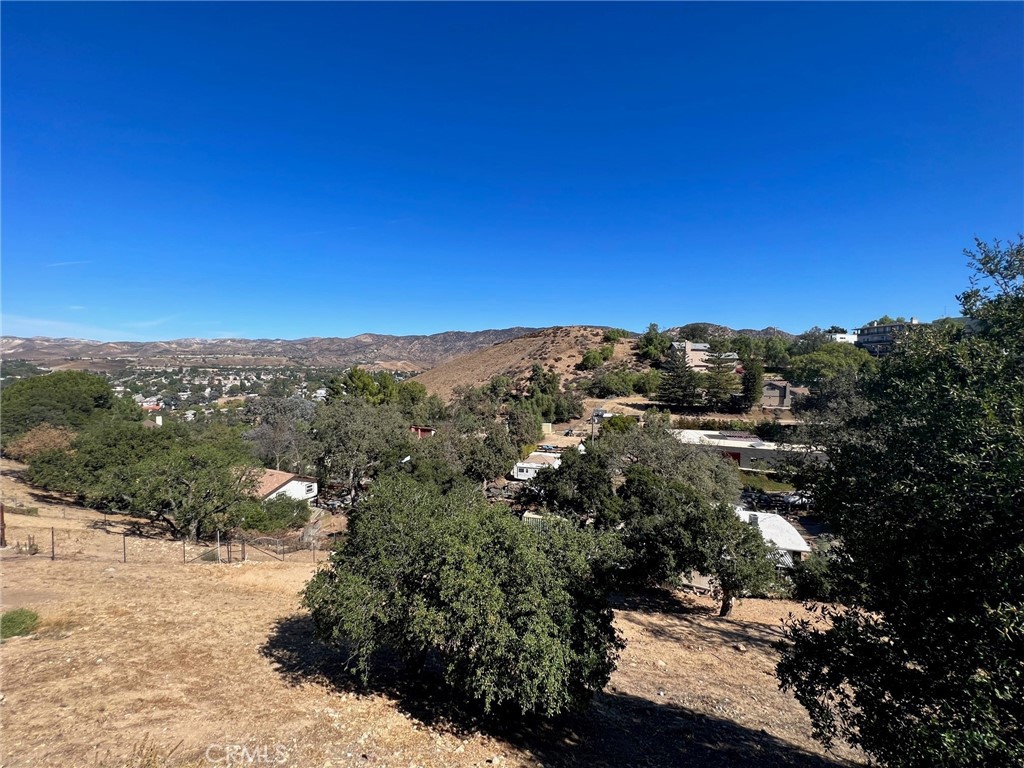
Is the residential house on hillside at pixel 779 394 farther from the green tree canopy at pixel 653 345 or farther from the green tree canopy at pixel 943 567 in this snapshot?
the green tree canopy at pixel 943 567

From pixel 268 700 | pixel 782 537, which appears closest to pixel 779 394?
pixel 782 537

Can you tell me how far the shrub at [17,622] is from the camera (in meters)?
10.2

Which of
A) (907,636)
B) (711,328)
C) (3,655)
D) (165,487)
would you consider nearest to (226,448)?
(165,487)

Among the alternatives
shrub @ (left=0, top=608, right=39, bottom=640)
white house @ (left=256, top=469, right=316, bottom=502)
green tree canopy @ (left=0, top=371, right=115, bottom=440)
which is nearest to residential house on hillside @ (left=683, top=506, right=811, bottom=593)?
shrub @ (left=0, top=608, right=39, bottom=640)

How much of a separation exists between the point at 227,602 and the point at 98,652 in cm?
384

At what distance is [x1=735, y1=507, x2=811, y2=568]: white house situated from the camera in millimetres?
20469

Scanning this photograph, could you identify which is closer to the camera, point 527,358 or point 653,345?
point 653,345

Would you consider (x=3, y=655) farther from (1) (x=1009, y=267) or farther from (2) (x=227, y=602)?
(1) (x=1009, y=267)

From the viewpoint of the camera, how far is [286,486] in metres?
30.8

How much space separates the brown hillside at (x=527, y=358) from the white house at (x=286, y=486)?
5285cm

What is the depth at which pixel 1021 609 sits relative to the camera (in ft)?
14.1

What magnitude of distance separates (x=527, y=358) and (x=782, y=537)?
265 feet

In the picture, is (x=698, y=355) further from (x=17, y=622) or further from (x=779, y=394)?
(x=17, y=622)

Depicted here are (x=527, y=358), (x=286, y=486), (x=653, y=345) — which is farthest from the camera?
(x=527, y=358)
